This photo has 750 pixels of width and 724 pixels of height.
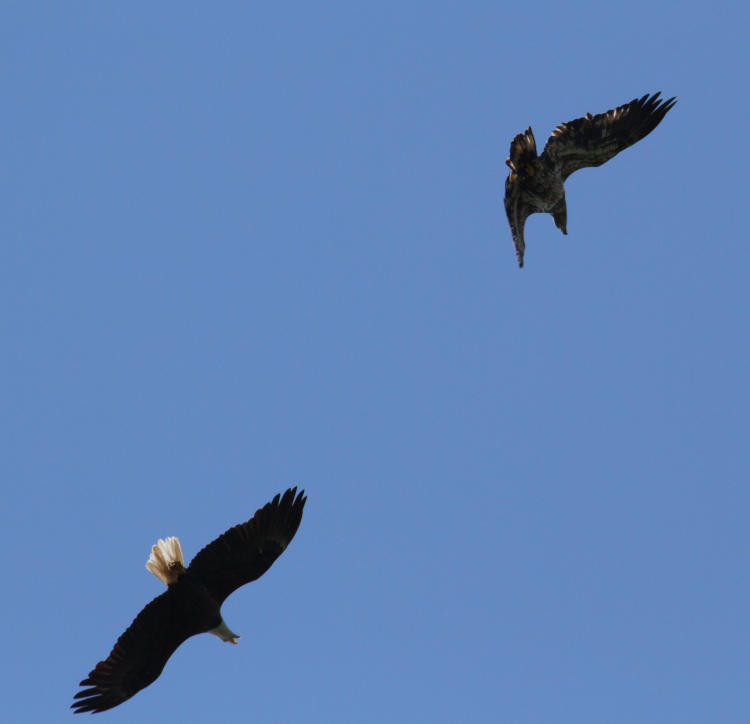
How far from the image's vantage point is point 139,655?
15.4 meters

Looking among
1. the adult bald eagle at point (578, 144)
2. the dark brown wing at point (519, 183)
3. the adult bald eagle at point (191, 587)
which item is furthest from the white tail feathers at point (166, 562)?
the adult bald eagle at point (578, 144)

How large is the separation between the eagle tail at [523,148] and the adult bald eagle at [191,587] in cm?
503

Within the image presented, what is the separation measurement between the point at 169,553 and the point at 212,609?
33.9 inches

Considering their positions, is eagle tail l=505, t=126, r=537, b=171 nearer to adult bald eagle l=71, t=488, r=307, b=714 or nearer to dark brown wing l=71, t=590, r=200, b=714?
adult bald eagle l=71, t=488, r=307, b=714

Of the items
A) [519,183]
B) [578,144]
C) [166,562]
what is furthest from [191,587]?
[578,144]

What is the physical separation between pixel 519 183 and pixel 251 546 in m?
5.81

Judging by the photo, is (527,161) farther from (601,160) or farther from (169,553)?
(169,553)

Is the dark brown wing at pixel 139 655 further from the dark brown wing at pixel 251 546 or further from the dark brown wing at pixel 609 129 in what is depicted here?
the dark brown wing at pixel 609 129

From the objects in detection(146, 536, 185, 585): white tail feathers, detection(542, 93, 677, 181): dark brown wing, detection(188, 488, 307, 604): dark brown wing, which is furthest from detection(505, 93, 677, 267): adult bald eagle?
detection(146, 536, 185, 585): white tail feathers

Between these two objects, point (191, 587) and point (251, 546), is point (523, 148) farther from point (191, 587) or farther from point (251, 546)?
point (191, 587)

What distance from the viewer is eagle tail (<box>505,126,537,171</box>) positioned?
1648 centimetres

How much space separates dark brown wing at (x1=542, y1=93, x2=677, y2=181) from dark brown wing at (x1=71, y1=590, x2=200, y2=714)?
24.2 ft

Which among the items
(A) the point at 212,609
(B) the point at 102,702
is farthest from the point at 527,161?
(B) the point at 102,702

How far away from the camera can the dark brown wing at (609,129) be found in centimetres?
1659
